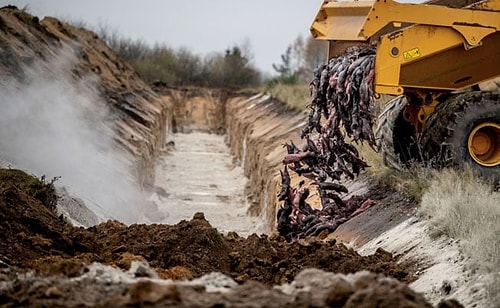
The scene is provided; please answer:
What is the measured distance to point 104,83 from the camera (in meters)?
29.3

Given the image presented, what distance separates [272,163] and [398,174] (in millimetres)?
8091

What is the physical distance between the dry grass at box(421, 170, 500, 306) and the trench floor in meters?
8.05

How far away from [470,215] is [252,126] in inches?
890

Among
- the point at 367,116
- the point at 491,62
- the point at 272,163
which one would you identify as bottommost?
the point at 272,163

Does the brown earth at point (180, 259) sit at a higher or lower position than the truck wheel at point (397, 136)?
lower

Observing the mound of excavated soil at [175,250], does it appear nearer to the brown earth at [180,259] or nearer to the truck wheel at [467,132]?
the brown earth at [180,259]

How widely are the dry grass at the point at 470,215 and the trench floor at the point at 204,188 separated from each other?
805 cm

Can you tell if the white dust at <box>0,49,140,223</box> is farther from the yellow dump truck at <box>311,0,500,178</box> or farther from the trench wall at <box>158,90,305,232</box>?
the yellow dump truck at <box>311,0,500,178</box>

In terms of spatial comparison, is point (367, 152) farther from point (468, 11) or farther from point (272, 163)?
point (272, 163)

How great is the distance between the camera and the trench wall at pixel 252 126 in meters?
20.0

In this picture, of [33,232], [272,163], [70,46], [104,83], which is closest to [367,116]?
[33,232]

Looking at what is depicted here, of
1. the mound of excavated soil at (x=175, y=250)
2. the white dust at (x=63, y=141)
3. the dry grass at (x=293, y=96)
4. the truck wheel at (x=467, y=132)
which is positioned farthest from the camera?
the dry grass at (x=293, y=96)

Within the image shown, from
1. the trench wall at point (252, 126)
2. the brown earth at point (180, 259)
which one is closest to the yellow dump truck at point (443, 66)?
the brown earth at point (180, 259)

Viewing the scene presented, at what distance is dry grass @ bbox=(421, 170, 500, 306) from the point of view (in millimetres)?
7055
